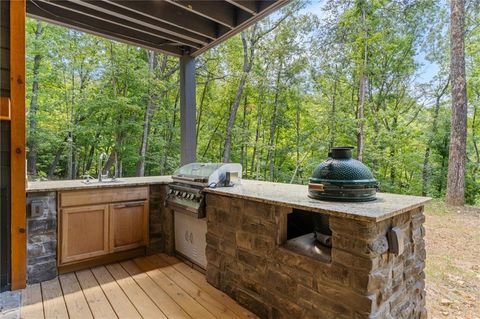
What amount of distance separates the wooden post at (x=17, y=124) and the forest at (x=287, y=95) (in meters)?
5.47

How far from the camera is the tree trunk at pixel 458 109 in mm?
5266

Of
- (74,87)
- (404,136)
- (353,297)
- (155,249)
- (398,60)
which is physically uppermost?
(398,60)

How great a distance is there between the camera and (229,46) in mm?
8680

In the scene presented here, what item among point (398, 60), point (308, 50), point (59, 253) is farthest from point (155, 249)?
point (398, 60)

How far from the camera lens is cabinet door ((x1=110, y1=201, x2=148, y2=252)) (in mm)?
3007

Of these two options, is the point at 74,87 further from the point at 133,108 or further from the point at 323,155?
the point at 323,155

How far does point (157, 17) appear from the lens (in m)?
2.85

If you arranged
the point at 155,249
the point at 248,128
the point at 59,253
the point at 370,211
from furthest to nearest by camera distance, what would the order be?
the point at 248,128, the point at 155,249, the point at 59,253, the point at 370,211

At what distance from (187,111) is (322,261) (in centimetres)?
274

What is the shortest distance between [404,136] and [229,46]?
633 centimetres

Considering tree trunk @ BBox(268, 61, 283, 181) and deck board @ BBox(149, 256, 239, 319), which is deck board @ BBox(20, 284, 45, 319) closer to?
deck board @ BBox(149, 256, 239, 319)

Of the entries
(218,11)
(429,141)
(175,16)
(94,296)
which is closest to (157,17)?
(175,16)

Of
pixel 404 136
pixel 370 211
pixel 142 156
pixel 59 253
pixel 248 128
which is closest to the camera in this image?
pixel 370 211

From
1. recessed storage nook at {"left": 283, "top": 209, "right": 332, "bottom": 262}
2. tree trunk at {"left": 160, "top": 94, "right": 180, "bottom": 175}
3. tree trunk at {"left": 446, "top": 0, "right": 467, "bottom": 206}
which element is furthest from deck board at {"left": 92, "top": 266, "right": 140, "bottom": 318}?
tree trunk at {"left": 446, "top": 0, "right": 467, "bottom": 206}
